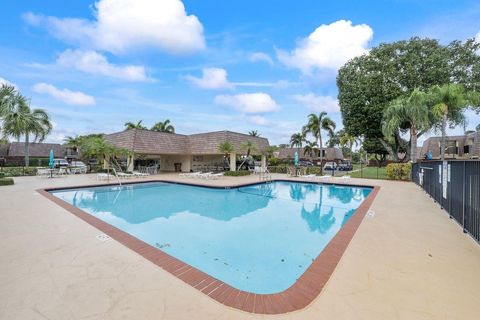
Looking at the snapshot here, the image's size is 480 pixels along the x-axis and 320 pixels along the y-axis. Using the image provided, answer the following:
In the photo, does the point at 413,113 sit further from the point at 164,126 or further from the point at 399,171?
the point at 164,126

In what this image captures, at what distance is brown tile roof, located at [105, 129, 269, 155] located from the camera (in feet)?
69.8

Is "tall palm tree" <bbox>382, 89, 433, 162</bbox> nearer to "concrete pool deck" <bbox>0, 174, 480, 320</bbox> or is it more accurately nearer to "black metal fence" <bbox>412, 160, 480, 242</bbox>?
"black metal fence" <bbox>412, 160, 480, 242</bbox>

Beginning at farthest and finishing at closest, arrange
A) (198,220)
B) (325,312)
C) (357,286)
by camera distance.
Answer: (198,220)
(357,286)
(325,312)

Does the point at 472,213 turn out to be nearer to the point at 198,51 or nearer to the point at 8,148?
the point at 198,51

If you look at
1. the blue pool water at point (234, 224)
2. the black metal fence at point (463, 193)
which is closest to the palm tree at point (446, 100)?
the blue pool water at point (234, 224)

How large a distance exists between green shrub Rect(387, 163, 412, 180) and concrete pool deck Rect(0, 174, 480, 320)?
14.4 metres

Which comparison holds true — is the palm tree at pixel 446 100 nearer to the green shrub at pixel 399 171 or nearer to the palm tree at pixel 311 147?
the green shrub at pixel 399 171

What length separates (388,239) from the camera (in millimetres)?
4957

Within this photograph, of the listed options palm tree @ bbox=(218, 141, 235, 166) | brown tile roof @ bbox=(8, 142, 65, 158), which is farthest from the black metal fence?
brown tile roof @ bbox=(8, 142, 65, 158)

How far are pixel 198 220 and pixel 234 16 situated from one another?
11.2 m

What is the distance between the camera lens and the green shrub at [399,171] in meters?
17.7

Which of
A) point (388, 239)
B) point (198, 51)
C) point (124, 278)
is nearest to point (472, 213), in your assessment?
point (388, 239)

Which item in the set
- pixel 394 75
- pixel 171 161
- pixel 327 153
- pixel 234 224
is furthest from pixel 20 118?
pixel 327 153

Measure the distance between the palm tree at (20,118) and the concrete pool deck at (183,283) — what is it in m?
20.3
